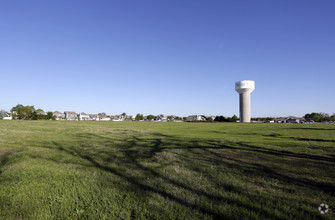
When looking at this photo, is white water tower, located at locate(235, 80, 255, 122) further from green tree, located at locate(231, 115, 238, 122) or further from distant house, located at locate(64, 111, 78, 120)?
distant house, located at locate(64, 111, 78, 120)

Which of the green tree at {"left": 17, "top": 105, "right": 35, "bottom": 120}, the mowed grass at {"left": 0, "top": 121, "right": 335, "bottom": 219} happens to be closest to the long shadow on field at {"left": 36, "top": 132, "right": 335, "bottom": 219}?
the mowed grass at {"left": 0, "top": 121, "right": 335, "bottom": 219}

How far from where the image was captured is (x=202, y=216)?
9.60ft

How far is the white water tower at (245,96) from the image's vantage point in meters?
111

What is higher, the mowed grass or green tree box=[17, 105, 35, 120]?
green tree box=[17, 105, 35, 120]

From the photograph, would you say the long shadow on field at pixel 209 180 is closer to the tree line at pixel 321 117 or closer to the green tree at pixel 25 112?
Answer: the green tree at pixel 25 112

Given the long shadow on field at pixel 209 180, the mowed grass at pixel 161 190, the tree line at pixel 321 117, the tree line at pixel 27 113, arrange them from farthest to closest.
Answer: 1. the tree line at pixel 321 117
2. the tree line at pixel 27 113
3. the long shadow on field at pixel 209 180
4. the mowed grass at pixel 161 190

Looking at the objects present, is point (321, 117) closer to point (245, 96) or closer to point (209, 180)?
point (245, 96)

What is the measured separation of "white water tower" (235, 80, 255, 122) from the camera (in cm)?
11075

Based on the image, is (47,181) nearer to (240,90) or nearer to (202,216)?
(202,216)

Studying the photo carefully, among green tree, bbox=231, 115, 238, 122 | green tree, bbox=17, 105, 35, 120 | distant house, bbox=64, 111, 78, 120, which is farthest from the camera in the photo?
distant house, bbox=64, 111, 78, 120

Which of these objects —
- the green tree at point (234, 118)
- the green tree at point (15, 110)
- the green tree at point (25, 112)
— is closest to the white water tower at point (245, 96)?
the green tree at point (234, 118)

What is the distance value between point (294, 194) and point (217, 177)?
1780 mm

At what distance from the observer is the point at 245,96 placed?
369ft

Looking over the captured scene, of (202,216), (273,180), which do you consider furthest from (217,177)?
(202,216)
